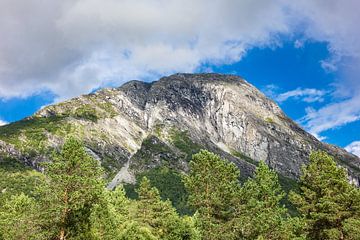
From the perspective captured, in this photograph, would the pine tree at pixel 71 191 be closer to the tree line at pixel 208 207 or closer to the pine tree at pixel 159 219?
the tree line at pixel 208 207

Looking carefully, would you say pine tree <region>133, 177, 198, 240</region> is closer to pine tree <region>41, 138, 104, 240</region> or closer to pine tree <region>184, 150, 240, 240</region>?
pine tree <region>184, 150, 240, 240</region>

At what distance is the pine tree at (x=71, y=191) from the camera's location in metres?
41.7

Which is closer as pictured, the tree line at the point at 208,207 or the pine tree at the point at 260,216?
the tree line at the point at 208,207

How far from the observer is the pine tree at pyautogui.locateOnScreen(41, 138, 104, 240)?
41.7 metres

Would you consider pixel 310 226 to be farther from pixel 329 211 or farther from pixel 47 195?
pixel 47 195

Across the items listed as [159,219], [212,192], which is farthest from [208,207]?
[159,219]

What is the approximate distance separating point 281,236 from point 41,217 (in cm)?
3363

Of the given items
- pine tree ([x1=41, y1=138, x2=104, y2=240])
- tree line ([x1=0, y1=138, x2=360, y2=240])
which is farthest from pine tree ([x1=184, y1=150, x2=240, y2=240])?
pine tree ([x1=41, y1=138, x2=104, y2=240])

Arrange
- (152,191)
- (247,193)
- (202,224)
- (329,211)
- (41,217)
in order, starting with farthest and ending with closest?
(152,191) < (247,193) < (202,224) < (329,211) < (41,217)

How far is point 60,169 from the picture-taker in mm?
43750

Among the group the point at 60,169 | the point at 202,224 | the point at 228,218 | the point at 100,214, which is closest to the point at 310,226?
the point at 228,218

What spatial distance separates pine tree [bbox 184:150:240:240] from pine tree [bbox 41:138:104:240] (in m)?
19.4

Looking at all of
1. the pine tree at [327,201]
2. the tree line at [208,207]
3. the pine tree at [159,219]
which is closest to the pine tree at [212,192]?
the tree line at [208,207]

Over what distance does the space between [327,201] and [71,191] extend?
3437 centimetres
